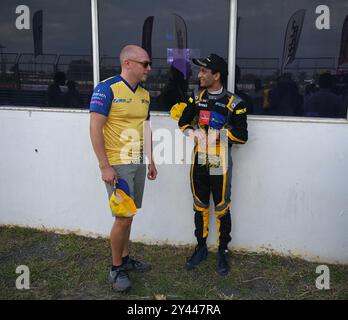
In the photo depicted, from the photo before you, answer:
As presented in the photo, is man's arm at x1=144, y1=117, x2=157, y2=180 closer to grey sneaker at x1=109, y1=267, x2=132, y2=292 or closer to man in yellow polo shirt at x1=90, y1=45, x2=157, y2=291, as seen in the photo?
man in yellow polo shirt at x1=90, y1=45, x2=157, y2=291

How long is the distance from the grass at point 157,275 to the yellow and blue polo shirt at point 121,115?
1098 millimetres

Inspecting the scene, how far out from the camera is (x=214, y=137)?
3119 millimetres

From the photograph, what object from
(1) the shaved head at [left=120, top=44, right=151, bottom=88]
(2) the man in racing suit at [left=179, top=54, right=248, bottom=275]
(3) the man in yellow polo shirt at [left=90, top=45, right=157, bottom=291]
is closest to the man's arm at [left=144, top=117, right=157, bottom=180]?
(3) the man in yellow polo shirt at [left=90, top=45, right=157, bottom=291]

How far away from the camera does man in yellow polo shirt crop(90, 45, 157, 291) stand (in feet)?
8.93

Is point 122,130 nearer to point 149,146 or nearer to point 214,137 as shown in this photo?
point 149,146

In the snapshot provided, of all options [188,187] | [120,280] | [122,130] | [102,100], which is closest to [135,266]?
[120,280]

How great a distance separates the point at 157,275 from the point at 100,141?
1.37 metres

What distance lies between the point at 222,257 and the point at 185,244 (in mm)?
Answer: 520

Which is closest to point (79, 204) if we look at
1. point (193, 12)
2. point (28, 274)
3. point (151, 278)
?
point (28, 274)

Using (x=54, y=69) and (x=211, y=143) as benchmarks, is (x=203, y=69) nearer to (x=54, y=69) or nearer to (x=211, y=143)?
(x=211, y=143)

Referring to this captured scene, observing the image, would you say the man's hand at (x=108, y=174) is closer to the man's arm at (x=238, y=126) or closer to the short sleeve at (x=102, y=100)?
the short sleeve at (x=102, y=100)

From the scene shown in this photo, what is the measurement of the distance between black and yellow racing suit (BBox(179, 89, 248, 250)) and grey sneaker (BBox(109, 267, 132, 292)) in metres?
0.86

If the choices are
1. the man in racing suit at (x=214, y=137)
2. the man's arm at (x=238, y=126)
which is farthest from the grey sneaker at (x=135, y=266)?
the man's arm at (x=238, y=126)

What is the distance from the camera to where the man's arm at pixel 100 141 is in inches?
106
